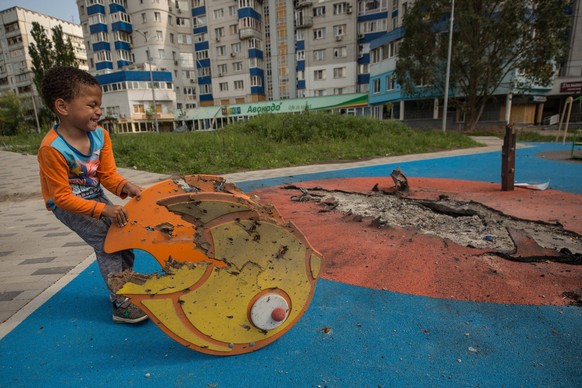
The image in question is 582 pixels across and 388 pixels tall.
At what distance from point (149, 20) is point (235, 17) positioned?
462 inches

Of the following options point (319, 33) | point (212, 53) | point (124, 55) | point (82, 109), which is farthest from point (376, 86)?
point (124, 55)

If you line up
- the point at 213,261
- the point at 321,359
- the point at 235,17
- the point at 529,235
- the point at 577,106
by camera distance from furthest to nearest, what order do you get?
the point at 235,17, the point at 577,106, the point at 529,235, the point at 321,359, the point at 213,261

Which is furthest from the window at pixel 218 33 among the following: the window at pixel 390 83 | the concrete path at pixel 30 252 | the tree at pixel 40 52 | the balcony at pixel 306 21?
the concrete path at pixel 30 252

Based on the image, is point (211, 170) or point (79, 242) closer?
point (79, 242)

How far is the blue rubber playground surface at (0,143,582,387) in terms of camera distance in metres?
1.58

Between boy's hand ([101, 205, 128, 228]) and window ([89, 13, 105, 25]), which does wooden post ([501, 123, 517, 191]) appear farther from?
window ([89, 13, 105, 25])

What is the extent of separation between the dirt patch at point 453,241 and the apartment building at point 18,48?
55986mm

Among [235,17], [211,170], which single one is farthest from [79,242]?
[235,17]

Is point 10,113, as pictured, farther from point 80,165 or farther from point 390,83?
point 80,165

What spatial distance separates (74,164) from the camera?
72.9 inches

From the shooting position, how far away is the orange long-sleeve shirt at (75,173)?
5.70 ft

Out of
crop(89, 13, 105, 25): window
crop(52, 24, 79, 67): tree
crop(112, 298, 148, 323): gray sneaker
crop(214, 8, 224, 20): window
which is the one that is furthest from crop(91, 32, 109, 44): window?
crop(112, 298, 148, 323): gray sneaker

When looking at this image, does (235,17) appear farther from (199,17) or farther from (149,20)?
(149,20)

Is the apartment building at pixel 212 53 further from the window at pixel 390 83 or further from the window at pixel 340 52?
the window at pixel 390 83
